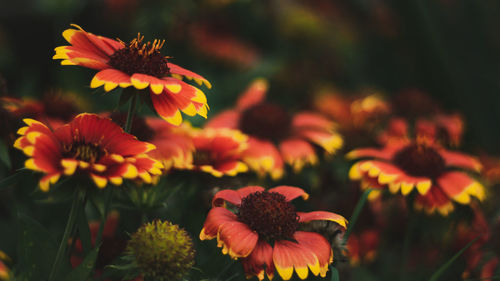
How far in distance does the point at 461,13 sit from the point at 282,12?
612mm

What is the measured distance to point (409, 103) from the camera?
3.79 feet

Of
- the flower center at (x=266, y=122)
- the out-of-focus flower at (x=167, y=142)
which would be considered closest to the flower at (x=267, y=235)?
the out-of-focus flower at (x=167, y=142)

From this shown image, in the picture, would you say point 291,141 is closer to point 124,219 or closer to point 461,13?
point 124,219

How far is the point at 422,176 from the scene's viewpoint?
2.54ft

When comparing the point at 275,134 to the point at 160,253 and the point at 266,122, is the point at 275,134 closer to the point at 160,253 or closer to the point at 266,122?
the point at 266,122

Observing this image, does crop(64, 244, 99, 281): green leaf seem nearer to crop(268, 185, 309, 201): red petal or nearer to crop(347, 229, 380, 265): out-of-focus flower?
crop(268, 185, 309, 201): red petal

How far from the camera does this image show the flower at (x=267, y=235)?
1.67 ft

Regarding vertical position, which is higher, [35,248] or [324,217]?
[324,217]

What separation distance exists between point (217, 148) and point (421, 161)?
336 millimetres

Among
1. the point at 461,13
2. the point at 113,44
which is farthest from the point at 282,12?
the point at 113,44

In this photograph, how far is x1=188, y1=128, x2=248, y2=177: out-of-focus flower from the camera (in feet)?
2.37

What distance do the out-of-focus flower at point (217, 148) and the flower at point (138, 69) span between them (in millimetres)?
165

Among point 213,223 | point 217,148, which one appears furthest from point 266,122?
point 213,223

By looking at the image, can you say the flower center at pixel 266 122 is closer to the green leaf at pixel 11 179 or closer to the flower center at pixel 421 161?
the flower center at pixel 421 161
